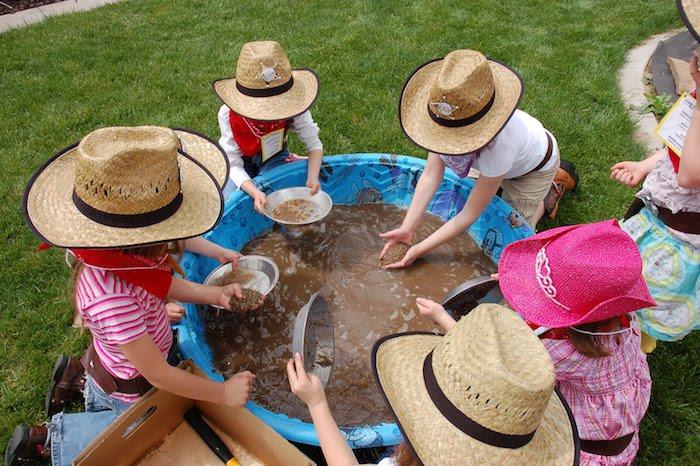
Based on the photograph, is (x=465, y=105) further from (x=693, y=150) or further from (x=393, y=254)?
(x=393, y=254)

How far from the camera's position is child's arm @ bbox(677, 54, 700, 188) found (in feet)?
5.73

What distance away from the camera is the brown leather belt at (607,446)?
1928 millimetres

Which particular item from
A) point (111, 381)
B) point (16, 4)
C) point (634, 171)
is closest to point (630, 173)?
point (634, 171)

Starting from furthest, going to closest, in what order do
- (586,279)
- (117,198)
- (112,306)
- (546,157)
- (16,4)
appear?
(16,4), (546,157), (112,306), (586,279), (117,198)

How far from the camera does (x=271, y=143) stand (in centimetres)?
326

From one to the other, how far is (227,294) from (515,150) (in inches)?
62.5

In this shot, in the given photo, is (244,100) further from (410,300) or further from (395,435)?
(395,435)

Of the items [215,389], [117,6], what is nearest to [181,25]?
[117,6]

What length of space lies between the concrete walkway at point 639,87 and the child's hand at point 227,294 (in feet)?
10.7

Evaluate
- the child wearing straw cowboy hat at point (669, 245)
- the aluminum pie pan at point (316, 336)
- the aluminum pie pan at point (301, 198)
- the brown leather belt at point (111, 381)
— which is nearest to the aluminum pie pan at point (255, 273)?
the aluminum pie pan at point (316, 336)

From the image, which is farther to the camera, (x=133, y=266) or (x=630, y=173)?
(x=630, y=173)

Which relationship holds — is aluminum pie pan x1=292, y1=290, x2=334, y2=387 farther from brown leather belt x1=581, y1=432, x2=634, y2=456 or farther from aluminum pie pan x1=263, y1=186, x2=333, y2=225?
brown leather belt x1=581, y1=432, x2=634, y2=456

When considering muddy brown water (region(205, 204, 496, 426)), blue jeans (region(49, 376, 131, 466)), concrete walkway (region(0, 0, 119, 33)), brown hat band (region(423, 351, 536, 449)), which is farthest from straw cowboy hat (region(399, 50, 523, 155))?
concrete walkway (region(0, 0, 119, 33))

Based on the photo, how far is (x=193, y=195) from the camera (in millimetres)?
1732
